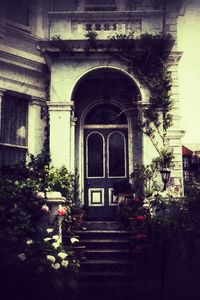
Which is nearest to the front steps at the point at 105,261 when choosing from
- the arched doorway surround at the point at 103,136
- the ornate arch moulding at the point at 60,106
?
the arched doorway surround at the point at 103,136

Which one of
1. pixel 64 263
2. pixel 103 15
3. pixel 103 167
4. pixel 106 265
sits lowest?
pixel 106 265

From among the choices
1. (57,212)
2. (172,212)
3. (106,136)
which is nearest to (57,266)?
(57,212)

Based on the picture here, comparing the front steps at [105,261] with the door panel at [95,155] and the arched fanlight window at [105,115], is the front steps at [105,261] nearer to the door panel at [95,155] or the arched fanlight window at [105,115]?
the door panel at [95,155]

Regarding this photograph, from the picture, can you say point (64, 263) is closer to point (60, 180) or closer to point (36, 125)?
point (60, 180)

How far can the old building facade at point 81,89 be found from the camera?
8180 mm

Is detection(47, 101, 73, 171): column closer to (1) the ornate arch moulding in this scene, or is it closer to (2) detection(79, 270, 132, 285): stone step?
(1) the ornate arch moulding

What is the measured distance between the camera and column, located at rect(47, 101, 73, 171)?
786 cm

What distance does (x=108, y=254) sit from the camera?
21.8 feet

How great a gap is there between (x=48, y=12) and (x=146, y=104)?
307 cm

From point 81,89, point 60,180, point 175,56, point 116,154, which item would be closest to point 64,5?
point 81,89

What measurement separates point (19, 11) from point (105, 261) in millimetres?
6034

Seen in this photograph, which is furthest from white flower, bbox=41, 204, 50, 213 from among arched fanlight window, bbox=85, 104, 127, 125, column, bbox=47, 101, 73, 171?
arched fanlight window, bbox=85, 104, 127, 125

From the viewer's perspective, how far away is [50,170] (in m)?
7.72

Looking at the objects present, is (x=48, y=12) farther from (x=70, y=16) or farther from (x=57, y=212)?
(x=57, y=212)
